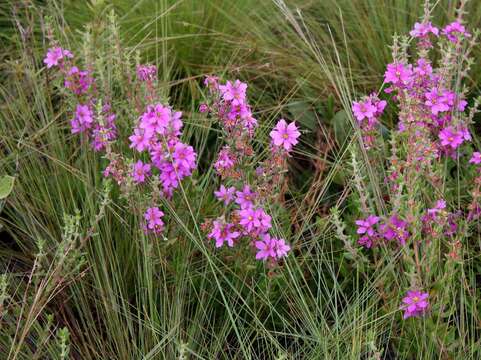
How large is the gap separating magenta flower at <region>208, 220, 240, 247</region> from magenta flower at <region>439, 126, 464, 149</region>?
0.84 metres

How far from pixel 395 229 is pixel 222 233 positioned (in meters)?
0.52

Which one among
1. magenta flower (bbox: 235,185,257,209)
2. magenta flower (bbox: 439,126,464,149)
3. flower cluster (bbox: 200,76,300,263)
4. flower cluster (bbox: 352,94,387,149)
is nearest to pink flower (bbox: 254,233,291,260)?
flower cluster (bbox: 200,76,300,263)

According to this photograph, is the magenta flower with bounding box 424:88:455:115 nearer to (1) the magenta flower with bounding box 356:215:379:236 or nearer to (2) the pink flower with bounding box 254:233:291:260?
(1) the magenta flower with bounding box 356:215:379:236

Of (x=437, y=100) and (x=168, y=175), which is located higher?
(x=437, y=100)

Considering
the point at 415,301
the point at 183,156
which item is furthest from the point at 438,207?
the point at 183,156

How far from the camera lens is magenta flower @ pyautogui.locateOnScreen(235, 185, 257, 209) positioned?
7.29 ft

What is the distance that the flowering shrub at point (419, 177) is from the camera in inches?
84.7

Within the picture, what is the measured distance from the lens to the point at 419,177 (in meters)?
2.40

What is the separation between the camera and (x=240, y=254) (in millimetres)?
2354

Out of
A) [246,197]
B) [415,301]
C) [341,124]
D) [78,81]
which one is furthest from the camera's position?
[341,124]

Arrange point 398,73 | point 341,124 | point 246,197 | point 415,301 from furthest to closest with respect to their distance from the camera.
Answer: point 341,124, point 398,73, point 246,197, point 415,301

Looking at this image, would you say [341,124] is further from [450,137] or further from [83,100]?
[83,100]

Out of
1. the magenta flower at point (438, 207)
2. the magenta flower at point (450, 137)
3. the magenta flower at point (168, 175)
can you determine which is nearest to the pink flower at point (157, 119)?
the magenta flower at point (168, 175)

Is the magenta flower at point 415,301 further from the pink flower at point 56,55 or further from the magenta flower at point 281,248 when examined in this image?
the pink flower at point 56,55
